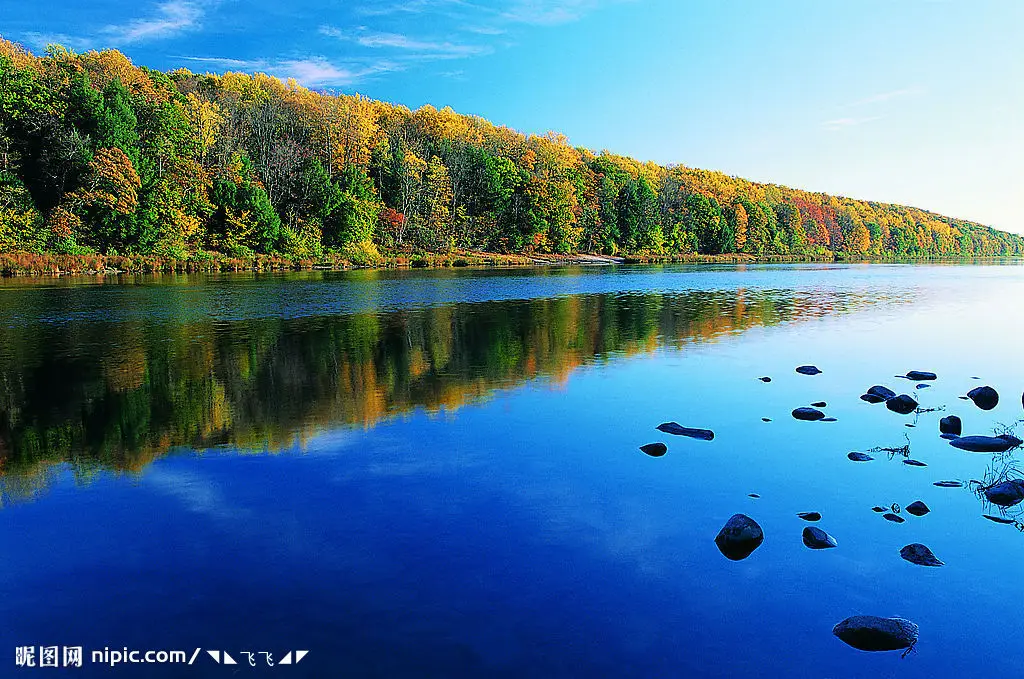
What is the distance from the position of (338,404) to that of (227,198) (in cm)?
6305

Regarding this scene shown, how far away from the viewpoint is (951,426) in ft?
35.2

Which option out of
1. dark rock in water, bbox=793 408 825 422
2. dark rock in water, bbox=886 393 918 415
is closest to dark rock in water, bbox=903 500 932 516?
dark rock in water, bbox=793 408 825 422

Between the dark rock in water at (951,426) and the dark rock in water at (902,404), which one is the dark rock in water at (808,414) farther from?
the dark rock in water at (951,426)

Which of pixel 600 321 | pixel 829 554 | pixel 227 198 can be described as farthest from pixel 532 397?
pixel 227 198

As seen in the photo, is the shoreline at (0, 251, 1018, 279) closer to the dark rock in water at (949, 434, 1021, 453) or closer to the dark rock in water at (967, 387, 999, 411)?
the dark rock in water at (967, 387, 999, 411)

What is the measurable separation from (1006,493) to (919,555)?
2.27 m

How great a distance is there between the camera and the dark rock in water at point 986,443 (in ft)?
32.2

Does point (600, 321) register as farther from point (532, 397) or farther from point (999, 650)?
point (999, 650)

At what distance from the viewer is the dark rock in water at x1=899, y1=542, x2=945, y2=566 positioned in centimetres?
643

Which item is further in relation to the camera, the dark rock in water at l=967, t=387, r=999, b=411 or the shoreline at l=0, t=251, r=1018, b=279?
the shoreline at l=0, t=251, r=1018, b=279

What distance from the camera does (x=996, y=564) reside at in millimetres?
6430

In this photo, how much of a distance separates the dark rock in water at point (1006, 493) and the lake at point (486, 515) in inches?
9.2

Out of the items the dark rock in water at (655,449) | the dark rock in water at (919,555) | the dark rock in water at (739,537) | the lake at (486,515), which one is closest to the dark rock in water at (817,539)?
the lake at (486,515)

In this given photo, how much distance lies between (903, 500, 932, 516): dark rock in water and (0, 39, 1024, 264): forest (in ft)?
199
